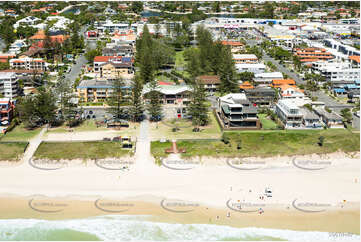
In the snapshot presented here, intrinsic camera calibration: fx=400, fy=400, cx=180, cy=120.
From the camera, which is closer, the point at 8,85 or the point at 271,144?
the point at 271,144

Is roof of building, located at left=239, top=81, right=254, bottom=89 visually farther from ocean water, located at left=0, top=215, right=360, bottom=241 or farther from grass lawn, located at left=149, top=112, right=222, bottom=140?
ocean water, located at left=0, top=215, right=360, bottom=241

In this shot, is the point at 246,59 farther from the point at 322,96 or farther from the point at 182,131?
the point at 182,131

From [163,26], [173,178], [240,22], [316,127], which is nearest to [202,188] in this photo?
[173,178]

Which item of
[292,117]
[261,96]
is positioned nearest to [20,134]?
[292,117]

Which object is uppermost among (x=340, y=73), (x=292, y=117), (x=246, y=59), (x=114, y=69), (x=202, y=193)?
(x=114, y=69)

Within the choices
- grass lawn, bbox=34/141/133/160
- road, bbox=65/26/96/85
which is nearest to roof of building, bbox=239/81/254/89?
grass lawn, bbox=34/141/133/160

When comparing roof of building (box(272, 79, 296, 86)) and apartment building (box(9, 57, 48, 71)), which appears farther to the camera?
apartment building (box(9, 57, 48, 71))

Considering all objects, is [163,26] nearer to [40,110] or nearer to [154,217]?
[40,110]
